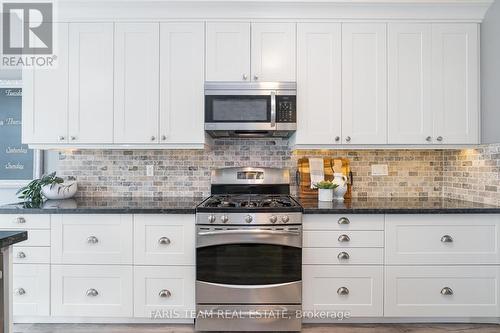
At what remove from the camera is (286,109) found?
2.56 meters

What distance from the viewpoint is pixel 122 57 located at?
104 inches

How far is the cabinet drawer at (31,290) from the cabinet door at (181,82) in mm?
1331

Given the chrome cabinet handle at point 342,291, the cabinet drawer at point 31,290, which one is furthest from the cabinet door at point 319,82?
the cabinet drawer at point 31,290

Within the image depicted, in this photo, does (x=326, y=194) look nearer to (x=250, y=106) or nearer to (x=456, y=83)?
(x=250, y=106)

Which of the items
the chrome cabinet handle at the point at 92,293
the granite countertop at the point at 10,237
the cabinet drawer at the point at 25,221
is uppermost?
the granite countertop at the point at 10,237

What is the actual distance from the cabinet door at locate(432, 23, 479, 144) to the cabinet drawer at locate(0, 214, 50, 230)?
3.12 metres

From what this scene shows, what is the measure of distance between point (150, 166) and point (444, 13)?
112 inches

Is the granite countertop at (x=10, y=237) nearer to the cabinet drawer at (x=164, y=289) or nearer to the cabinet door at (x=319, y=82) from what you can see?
the cabinet drawer at (x=164, y=289)

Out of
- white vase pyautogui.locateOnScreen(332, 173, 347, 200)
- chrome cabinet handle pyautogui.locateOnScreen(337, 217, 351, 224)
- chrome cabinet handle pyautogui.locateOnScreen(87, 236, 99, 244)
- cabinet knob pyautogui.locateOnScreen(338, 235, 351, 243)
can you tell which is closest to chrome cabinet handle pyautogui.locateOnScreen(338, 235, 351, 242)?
cabinet knob pyautogui.locateOnScreen(338, 235, 351, 243)

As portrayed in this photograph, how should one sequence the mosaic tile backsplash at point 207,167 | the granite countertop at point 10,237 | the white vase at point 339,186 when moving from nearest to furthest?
the granite countertop at point 10,237 → the white vase at point 339,186 → the mosaic tile backsplash at point 207,167

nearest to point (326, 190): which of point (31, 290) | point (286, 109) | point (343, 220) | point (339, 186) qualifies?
point (339, 186)

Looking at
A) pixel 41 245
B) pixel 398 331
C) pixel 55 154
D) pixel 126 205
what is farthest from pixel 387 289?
pixel 55 154

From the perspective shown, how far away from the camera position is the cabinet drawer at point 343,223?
235 cm

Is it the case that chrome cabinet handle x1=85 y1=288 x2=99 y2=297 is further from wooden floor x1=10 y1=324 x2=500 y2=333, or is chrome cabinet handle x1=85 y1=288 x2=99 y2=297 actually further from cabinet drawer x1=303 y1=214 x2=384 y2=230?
cabinet drawer x1=303 y1=214 x2=384 y2=230
